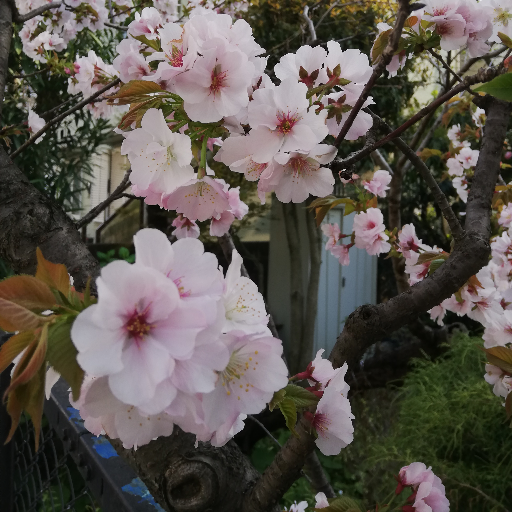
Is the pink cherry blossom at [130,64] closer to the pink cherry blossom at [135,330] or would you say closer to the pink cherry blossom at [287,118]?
the pink cherry blossom at [287,118]

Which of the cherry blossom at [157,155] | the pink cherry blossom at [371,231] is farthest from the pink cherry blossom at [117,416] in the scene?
the pink cherry blossom at [371,231]

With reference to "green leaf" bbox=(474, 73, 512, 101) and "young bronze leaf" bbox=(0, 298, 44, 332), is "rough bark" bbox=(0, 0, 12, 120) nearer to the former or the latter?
"young bronze leaf" bbox=(0, 298, 44, 332)

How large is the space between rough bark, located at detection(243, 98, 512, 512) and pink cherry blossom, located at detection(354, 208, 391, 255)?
1.77 ft

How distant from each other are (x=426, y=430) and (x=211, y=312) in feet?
6.20

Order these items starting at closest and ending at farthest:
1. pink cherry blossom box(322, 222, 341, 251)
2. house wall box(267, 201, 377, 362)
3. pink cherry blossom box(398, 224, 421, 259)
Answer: pink cherry blossom box(398, 224, 421, 259)
pink cherry blossom box(322, 222, 341, 251)
house wall box(267, 201, 377, 362)

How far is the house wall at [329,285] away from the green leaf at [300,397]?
3992 mm

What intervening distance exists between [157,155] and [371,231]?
0.86 meters

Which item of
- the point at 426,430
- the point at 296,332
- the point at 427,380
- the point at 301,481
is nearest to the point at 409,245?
the point at 426,430

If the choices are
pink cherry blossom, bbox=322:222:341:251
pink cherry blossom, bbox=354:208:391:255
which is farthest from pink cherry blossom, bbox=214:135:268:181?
pink cherry blossom, bbox=322:222:341:251

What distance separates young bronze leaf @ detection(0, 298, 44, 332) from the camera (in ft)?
0.93

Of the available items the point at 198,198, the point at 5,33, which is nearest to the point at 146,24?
the point at 5,33

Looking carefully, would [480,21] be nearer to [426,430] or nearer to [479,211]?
[479,211]

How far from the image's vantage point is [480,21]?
68 centimetres

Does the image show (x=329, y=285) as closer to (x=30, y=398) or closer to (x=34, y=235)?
(x=34, y=235)
